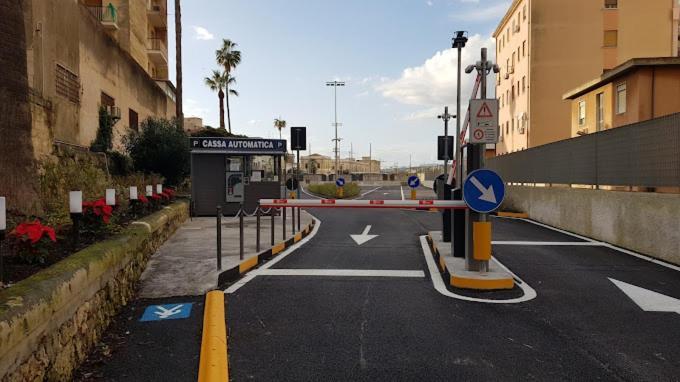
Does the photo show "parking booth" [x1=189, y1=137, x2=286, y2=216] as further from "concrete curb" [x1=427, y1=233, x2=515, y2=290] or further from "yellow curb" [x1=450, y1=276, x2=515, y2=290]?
"yellow curb" [x1=450, y1=276, x2=515, y2=290]

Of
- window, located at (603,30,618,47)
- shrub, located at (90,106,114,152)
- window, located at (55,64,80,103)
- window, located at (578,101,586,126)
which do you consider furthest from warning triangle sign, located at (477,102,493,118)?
window, located at (603,30,618,47)

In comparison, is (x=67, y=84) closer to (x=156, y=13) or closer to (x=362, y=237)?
(x=362, y=237)

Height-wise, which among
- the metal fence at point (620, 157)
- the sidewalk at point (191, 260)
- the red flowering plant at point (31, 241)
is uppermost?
the metal fence at point (620, 157)

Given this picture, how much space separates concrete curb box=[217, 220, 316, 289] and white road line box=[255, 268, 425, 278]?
0.85ft

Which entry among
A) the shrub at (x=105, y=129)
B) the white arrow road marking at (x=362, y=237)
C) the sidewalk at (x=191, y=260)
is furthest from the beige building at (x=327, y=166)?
the sidewalk at (x=191, y=260)

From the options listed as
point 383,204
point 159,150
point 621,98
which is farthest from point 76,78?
point 621,98

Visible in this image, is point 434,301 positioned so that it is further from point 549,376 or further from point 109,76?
point 109,76

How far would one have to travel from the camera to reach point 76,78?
696 inches

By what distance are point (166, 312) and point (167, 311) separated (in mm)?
39

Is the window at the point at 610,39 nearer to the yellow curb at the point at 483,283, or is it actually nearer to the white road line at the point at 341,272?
the white road line at the point at 341,272

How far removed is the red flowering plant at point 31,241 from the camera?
15.2 ft

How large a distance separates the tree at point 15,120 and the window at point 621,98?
77.1 feet

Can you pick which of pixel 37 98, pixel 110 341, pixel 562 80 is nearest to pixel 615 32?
pixel 562 80

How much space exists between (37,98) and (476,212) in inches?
380
